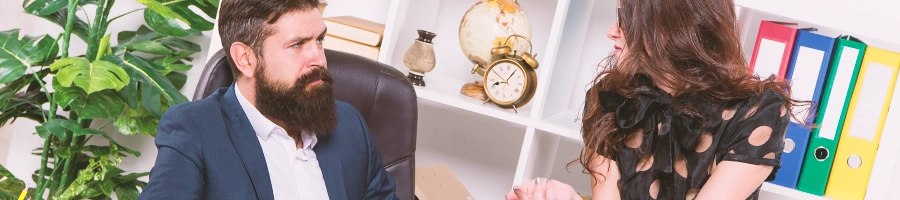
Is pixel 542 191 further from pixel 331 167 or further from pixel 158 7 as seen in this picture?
pixel 158 7

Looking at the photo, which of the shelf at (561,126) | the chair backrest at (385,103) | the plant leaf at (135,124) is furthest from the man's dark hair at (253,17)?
the plant leaf at (135,124)

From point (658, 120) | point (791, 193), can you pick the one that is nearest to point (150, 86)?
point (658, 120)

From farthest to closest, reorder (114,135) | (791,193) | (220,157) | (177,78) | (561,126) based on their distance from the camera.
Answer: (114,135)
(177,78)
(561,126)
(791,193)
(220,157)


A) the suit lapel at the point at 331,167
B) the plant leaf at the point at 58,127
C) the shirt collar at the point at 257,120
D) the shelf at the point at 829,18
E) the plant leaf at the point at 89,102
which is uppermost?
the shelf at the point at 829,18

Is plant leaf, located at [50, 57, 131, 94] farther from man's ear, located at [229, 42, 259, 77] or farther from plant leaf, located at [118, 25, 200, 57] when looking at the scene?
man's ear, located at [229, 42, 259, 77]

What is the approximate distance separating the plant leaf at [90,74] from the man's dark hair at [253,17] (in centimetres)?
72

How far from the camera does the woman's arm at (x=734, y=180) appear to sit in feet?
5.77

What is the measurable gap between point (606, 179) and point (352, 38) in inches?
32.4

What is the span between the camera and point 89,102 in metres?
2.46

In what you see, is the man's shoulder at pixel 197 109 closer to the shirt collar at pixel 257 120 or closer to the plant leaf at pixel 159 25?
the shirt collar at pixel 257 120

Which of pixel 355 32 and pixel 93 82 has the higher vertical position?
pixel 355 32

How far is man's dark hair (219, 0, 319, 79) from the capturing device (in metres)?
1.69

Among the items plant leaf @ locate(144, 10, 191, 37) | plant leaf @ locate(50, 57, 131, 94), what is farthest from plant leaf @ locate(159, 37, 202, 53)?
plant leaf @ locate(50, 57, 131, 94)

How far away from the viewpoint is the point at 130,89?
2.46 meters
